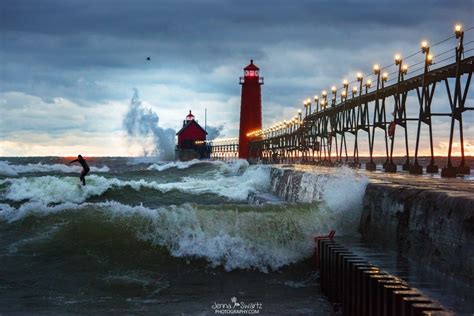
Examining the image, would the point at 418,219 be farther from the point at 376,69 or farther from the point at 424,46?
the point at 376,69

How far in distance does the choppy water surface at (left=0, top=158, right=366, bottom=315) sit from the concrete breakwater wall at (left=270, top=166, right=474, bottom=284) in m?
0.46

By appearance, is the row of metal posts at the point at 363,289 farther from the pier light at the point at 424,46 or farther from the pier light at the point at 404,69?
the pier light at the point at 404,69

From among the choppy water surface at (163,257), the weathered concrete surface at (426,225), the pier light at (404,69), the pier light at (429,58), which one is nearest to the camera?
the weathered concrete surface at (426,225)

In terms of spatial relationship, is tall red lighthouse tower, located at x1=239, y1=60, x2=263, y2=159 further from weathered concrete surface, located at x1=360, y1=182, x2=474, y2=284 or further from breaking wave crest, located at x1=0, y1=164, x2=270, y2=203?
weathered concrete surface, located at x1=360, y1=182, x2=474, y2=284

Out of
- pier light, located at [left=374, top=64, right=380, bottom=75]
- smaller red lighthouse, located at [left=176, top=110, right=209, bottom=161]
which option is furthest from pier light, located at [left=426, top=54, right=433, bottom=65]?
smaller red lighthouse, located at [left=176, top=110, right=209, bottom=161]

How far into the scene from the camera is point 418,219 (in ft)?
32.4

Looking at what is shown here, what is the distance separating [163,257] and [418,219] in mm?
5647

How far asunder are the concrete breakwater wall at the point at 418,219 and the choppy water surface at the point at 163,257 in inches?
17.9

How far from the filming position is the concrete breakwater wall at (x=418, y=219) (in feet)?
26.3

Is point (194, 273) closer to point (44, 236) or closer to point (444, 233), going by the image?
point (44, 236)

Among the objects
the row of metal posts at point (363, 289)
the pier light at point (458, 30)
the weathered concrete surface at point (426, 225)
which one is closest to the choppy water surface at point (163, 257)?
the row of metal posts at point (363, 289)

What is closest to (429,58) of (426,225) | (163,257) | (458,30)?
(458,30)

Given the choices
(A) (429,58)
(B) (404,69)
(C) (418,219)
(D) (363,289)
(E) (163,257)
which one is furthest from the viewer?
(B) (404,69)

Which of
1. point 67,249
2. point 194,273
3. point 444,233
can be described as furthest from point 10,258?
point 444,233
